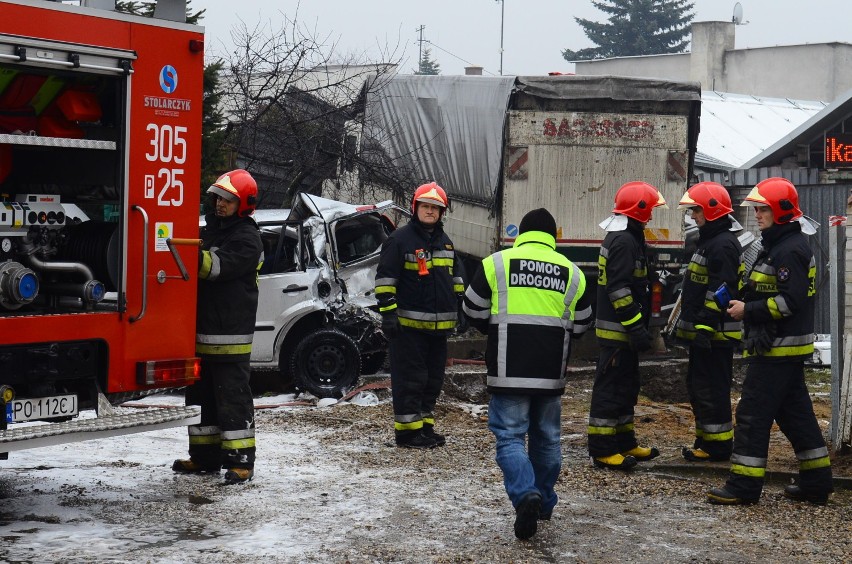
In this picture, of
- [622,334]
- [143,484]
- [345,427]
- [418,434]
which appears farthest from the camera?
A: [345,427]

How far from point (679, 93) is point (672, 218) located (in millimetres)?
1472

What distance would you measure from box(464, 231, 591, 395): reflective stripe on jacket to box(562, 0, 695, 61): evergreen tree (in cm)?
6395

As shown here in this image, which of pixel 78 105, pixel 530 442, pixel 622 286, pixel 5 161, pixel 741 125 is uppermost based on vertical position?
pixel 741 125

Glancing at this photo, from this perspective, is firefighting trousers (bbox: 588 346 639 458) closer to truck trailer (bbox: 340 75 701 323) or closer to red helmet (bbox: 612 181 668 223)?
red helmet (bbox: 612 181 668 223)

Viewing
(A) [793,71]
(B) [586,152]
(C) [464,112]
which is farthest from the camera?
(A) [793,71]

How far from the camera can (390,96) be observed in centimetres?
1728

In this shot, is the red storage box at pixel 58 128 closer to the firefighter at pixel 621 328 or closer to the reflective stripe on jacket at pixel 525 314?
the reflective stripe on jacket at pixel 525 314

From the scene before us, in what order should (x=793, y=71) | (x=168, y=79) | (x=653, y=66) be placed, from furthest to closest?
(x=653, y=66)
(x=793, y=71)
(x=168, y=79)

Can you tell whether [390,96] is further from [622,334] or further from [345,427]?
[622,334]

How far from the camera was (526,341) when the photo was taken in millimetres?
6418

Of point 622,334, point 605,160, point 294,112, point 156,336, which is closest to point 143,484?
point 156,336

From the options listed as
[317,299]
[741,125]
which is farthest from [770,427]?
[741,125]

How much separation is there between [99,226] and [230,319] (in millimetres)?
1098

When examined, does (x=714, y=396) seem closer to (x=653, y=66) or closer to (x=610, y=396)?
(x=610, y=396)
